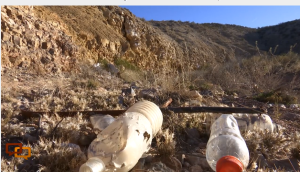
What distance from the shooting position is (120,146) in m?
1.55

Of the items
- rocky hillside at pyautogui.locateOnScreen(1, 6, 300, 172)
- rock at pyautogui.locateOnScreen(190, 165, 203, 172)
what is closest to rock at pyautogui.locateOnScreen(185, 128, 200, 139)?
rocky hillside at pyautogui.locateOnScreen(1, 6, 300, 172)

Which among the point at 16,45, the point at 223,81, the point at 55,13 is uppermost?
the point at 55,13

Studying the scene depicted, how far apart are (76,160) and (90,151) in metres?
0.18

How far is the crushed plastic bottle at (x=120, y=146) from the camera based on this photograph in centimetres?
147

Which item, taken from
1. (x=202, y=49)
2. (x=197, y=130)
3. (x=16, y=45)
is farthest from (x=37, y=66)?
(x=202, y=49)

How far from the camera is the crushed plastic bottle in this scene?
4.81 feet

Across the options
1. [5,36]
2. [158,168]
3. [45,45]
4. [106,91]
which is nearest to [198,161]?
[158,168]

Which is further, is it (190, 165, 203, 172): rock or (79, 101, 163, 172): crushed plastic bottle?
(190, 165, 203, 172): rock

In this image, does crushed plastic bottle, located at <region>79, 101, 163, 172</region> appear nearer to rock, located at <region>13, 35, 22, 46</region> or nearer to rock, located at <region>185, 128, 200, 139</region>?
rock, located at <region>185, 128, 200, 139</region>

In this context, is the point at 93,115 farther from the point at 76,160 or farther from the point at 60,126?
the point at 76,160

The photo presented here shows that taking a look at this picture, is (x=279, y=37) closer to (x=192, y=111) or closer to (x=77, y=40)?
(x=77, y=40)

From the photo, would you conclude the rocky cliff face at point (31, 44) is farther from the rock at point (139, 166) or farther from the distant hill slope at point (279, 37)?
the distant hill slope at point (279, 37)

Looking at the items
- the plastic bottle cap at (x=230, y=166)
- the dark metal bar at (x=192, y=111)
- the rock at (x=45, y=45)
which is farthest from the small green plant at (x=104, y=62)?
the plastic bottle cap at (x=230, y=166)

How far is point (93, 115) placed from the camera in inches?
106
